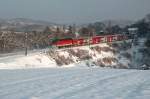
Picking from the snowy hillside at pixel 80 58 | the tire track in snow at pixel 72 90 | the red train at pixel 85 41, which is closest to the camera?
the tire track in snow at pixel 72 90

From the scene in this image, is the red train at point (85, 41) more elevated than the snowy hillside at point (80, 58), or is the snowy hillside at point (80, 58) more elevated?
the red train at point (85, 41)

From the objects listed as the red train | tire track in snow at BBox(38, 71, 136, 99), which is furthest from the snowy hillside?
tire track in snow at BBox(38, 71, 136, 99)

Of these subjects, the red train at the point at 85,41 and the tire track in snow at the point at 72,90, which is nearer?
the tire track in snow at the point at 72,90

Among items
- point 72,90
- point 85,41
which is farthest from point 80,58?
point 72,90

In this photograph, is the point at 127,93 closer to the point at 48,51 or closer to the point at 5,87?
the point at 5,87

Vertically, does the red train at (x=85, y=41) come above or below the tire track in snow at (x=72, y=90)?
above

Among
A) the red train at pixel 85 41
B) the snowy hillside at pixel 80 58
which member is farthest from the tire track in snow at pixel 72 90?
the red train at pixel 85 41

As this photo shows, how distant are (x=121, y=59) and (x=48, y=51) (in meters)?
28.4

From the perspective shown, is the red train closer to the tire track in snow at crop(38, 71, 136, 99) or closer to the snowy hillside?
the snowy hillside

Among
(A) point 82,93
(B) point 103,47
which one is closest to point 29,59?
(A) point 82,93

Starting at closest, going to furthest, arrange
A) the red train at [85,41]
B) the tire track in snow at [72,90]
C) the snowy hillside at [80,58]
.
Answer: the tire track in snow at [72,90] → the snowy hillside at [80,58] → the red train at [85,41]

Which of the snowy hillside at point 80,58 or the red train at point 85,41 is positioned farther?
the red train at point 85,41

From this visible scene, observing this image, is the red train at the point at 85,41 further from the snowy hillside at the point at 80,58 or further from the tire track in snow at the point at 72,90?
the tire track in snow at the point at 72,90

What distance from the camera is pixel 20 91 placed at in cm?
1314
